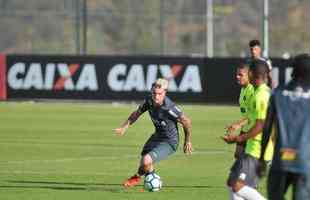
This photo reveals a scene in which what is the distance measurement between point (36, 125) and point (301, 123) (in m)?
20.6

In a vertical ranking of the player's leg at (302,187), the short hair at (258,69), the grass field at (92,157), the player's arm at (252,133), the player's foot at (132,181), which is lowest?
the grass field at (92,157)

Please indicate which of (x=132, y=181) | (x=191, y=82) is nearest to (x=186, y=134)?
(x=132, y=181)

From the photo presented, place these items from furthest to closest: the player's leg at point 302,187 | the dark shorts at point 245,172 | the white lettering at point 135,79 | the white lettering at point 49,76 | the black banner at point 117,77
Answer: the white lettering at point 49,76 → the white lettering at point 135,79 → the black banner at point 117,77 → the dark shorts at point 245,172 → the player's leg at point 302,187

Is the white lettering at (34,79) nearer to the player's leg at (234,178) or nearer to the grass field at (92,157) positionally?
the grass field at (92,157)

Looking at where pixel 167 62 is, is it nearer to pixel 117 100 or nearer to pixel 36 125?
pixel 117 100

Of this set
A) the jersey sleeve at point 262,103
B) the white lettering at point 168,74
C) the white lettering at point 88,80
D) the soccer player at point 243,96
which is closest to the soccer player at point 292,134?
the jersey sleeve at point 262,103

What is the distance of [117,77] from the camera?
38.4 metres

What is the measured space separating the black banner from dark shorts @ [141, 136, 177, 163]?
67.3 feet

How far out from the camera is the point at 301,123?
10117 mm

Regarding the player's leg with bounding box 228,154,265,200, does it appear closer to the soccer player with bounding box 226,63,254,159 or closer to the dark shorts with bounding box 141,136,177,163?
the soccer player with bounding box 226,63,254,159

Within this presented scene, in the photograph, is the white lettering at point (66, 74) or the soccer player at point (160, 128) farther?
the white lettering at point (66, 74)

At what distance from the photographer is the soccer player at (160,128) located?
53.1 feet

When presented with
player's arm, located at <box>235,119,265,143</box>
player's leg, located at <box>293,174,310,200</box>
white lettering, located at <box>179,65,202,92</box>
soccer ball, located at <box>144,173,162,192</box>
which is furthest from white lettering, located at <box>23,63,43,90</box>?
player's leg, located at <box>293,174,310,200</box>

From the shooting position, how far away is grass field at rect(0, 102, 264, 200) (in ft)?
53.4
